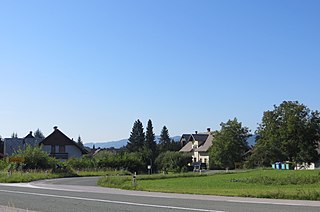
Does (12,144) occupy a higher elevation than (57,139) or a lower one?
lower

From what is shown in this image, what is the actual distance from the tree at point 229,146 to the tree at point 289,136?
5539 mm

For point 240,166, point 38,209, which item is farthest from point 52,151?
point 38,209

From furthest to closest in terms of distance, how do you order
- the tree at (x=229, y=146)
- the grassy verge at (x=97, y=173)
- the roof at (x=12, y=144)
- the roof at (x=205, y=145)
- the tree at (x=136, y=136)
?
the tree at (x=136, y=136)
the roof at (x=205, y=145)
the roof at (x=12, y=144)
the tree at (x=229, y=146)
the grassy verge at (x=97, y=173)

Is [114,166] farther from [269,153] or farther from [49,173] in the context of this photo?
[269,153]

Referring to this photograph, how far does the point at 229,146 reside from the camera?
84000mm

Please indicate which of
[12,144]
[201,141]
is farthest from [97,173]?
[201,141]

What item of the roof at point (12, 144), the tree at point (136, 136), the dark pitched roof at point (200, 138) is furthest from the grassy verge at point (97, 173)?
the tree at point (136, 136)

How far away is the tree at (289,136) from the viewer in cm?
7544

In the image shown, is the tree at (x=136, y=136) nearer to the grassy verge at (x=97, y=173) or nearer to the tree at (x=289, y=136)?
the tree at (x=289, y=136)

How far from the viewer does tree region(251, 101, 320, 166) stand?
7544 centimetres

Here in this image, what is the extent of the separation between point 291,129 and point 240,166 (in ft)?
39.0

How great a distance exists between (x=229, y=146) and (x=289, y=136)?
11698 mm

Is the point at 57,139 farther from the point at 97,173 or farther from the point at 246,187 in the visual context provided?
the point at 246,187

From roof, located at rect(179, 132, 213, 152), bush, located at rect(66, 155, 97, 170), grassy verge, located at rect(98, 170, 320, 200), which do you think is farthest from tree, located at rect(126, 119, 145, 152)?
grassy verge, located at rect(98, 170, 320, 200)
